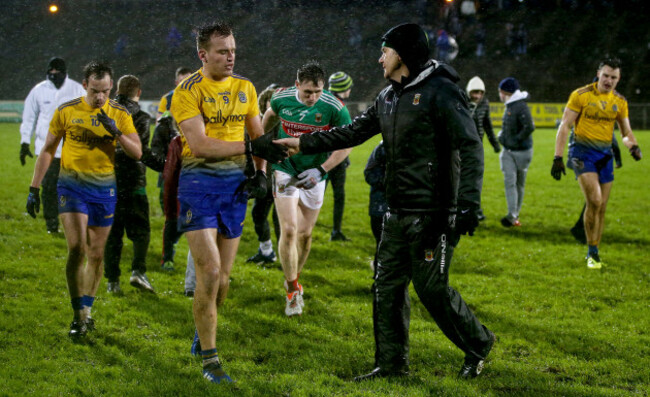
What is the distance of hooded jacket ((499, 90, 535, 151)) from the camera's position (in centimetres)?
1141

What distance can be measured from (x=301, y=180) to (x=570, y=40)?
4173cm

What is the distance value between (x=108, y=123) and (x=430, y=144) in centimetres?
280

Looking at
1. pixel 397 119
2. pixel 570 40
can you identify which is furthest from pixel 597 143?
pixel 570 40

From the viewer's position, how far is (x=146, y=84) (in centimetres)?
3922

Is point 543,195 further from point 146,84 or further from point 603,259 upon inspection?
point 146,84

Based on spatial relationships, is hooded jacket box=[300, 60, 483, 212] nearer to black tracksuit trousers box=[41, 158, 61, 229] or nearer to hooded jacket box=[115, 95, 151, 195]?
hooded jacket box=[115, 95, 151, 195]

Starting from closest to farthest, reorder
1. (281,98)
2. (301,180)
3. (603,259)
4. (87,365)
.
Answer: (87,365)
(301,180)
(281,98)
(603,259)

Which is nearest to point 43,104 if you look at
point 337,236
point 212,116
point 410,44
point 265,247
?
point 265,247

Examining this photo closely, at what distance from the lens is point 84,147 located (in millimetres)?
5844

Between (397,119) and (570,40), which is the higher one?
(570,40)

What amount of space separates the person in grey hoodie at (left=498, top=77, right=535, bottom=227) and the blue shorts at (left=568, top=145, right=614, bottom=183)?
2779 mm

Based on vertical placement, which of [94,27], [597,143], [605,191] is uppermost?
[94,27]

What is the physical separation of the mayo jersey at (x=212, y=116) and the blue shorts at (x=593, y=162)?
528 centimetres

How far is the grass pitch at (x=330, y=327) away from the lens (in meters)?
4.70
